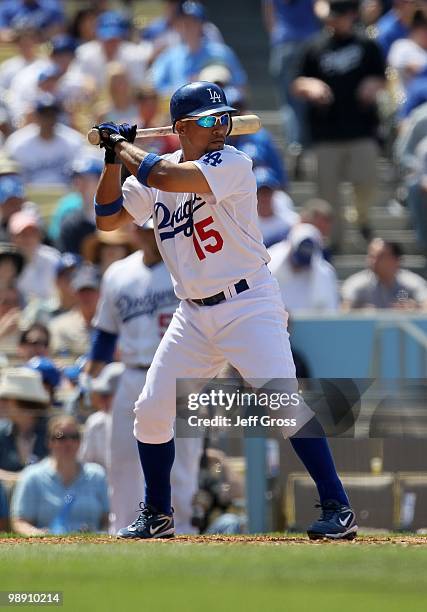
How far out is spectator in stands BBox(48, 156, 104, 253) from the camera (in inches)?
500

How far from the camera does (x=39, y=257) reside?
12430mm

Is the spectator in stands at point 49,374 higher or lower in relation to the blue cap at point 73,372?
lower

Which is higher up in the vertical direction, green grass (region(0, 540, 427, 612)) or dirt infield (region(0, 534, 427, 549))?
dirt infield (region(0, 534, 427, 549))

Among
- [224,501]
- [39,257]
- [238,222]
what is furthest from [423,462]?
[39,257]

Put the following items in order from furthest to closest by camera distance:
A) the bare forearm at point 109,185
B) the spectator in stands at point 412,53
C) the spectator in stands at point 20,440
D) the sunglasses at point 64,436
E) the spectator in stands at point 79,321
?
the spectator in stands at point 412,53 < the spectator in stands at point 79,321 < the spectator in stands at point 20,440 < the sunglasses at point 64,436 < the bare forearm at point 109,185

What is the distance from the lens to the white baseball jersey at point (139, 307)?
889 centimetres

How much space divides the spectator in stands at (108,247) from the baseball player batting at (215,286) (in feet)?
15.0

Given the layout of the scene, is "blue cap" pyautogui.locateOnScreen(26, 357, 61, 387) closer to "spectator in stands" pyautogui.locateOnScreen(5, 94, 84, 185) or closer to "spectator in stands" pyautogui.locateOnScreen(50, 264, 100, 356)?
"spectator in stands" pyautogui.locateOnScreen(50, 264, 100, 356)

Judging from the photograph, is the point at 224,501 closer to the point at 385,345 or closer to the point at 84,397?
the point at 84,397

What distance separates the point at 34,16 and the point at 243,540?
10.7 m

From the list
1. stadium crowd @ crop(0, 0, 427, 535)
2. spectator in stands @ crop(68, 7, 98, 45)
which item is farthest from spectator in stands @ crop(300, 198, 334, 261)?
spectator in stands @ crop(68, 7, 98, 45)

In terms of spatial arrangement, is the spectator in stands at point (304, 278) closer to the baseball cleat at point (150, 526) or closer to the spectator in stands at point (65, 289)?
the spectator in stands at point (65, 289)

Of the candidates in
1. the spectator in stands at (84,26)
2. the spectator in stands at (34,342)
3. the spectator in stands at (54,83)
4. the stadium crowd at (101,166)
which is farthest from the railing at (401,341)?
the spectator in stands at (84,26)

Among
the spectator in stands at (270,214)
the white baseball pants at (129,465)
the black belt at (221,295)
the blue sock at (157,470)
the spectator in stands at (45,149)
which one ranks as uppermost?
the spectator in stands at (45,149)
